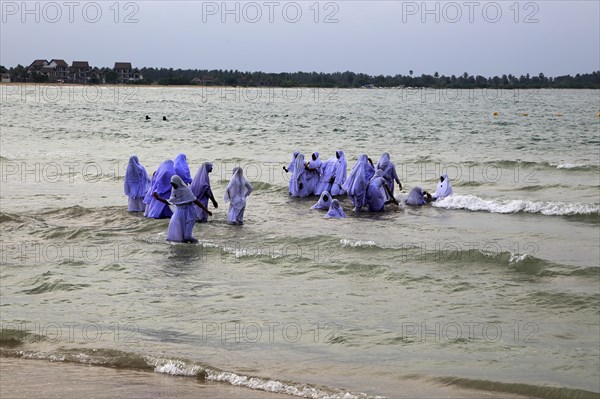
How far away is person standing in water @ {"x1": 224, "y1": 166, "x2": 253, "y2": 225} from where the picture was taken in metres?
14.2

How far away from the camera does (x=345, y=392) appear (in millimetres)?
6676

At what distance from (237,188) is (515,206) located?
19.8 feet

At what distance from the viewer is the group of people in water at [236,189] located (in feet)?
41.4

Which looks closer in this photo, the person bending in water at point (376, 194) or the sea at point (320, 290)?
the sea at point (320, 290)

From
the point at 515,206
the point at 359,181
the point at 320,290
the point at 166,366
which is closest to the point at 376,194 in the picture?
the point at 359,181

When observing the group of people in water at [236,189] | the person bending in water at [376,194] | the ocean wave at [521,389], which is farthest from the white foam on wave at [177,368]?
the person bending in water at [376,194]

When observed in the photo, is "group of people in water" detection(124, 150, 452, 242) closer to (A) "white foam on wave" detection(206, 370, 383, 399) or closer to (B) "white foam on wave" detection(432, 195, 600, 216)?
(B) "white foam on wave" detection(432, 195, 600, 216)

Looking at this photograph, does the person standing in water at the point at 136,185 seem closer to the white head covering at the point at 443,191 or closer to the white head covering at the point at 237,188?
the white head covering at the point at 237,188

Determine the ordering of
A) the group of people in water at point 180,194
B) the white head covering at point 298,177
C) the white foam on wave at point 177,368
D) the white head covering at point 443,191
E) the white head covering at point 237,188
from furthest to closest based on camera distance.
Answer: the white head covering at point 298,177 → the white head covering at point 443,191 → the white head covering at point 237,188 → the group of people in water at point 180,194 → the white foam on wave at point 177,368

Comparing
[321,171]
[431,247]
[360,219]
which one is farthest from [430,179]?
[431,247]

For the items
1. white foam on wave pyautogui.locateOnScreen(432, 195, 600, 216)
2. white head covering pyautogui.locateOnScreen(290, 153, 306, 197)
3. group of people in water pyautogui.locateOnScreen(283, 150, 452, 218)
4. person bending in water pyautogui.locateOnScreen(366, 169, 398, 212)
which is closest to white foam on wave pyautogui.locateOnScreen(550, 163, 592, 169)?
white foam on wave pyautogui.locateOnScreen(432, 195, 600, 216)

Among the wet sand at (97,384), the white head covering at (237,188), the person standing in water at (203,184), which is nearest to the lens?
the wet sand at (97,384)

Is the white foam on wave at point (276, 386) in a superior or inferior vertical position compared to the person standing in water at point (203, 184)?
inferior

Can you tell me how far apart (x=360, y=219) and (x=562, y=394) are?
869 cm
